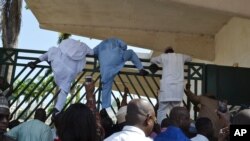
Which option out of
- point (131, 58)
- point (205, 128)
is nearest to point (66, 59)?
point (131, 58)

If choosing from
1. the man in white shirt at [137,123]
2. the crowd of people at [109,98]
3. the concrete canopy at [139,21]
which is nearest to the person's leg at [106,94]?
the crowd of people at [109,98]

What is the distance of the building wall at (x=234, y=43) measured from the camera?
7.62 meters

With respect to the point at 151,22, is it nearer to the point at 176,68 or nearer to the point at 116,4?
the point at 116,4

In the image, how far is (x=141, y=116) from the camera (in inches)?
99.7

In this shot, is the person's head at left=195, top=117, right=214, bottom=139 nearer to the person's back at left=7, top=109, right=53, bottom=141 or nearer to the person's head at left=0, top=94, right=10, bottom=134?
the person's back at left=7, top=109, right=53, bottom=141

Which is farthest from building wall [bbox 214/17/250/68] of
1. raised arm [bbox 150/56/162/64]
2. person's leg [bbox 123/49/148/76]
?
person's leg [bbox 123/49/148/76]

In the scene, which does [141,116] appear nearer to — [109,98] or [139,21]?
[109,98]

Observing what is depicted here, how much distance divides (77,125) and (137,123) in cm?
54

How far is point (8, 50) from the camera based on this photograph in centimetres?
591

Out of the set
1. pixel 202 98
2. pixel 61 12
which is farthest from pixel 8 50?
pixel 61 12

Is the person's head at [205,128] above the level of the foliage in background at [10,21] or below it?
below

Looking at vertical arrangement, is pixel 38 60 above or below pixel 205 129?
above

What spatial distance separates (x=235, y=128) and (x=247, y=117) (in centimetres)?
10

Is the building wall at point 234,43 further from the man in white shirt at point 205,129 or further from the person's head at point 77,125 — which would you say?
the person's head at point 77,125
